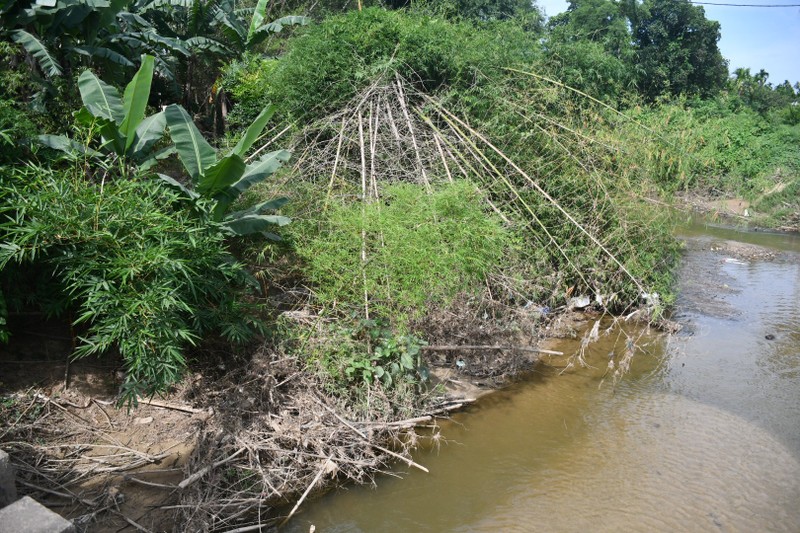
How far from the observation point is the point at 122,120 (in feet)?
16.2

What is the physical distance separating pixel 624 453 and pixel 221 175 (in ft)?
13.1

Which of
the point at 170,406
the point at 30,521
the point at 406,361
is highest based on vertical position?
the point at 406,361

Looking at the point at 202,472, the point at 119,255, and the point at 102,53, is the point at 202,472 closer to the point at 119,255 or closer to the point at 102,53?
the point at 119,255

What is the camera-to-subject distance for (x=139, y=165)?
16.4 ft

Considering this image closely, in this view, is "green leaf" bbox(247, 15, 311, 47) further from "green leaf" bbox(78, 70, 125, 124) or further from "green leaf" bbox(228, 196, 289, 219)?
"green leaf" bbox(228, 196, 289, 219)

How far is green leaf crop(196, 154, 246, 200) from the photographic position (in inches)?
180

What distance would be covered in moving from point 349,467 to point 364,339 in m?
1.09

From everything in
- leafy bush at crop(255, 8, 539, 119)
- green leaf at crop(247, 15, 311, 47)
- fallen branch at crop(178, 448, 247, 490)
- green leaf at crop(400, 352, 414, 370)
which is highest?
green leaf at crop(247, 15, 311, 47)

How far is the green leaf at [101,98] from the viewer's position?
4844mm

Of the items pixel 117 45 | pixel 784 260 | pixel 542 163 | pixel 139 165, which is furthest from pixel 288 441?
pixel 784 260

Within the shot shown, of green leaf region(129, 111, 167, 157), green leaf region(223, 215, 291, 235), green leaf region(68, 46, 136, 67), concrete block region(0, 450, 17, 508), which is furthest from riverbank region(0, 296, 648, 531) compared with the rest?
green leaf region(68, 46, 136, 67)

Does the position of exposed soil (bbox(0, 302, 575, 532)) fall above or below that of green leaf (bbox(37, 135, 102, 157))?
below

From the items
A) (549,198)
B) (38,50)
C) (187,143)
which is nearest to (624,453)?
(549,198)

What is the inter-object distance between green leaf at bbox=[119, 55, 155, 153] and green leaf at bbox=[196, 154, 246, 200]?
0.68 metres
